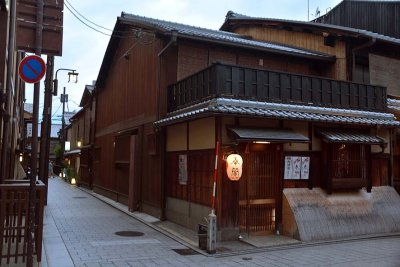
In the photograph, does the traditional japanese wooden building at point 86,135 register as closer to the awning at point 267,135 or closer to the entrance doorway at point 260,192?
the entrance doorway at point 260,192

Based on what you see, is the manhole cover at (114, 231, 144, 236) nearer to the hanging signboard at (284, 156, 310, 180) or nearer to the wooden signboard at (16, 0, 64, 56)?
the hanging signboard at (284, 156, 310, 180)

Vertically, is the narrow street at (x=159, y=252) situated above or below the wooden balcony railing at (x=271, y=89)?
below

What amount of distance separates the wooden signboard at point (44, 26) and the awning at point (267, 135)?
5.63 meters

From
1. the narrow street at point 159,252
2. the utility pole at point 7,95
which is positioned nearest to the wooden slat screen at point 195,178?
the narrow street at point 159,252

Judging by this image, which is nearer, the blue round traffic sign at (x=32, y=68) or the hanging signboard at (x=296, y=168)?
the blue round traffic sign at (x=32, y=68)

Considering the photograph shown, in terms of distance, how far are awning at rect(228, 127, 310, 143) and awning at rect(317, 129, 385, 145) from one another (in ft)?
3.87

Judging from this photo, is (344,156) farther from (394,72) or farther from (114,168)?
(114,168)

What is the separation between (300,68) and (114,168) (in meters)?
13.2

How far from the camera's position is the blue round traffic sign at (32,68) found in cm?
793

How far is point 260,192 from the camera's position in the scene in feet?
42.7

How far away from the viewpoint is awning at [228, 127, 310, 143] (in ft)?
38.3

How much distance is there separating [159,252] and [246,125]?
487 centimetres

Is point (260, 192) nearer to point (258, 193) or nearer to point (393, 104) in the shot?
point (258, 193)

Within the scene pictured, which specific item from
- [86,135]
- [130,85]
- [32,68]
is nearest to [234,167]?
[32,68]
